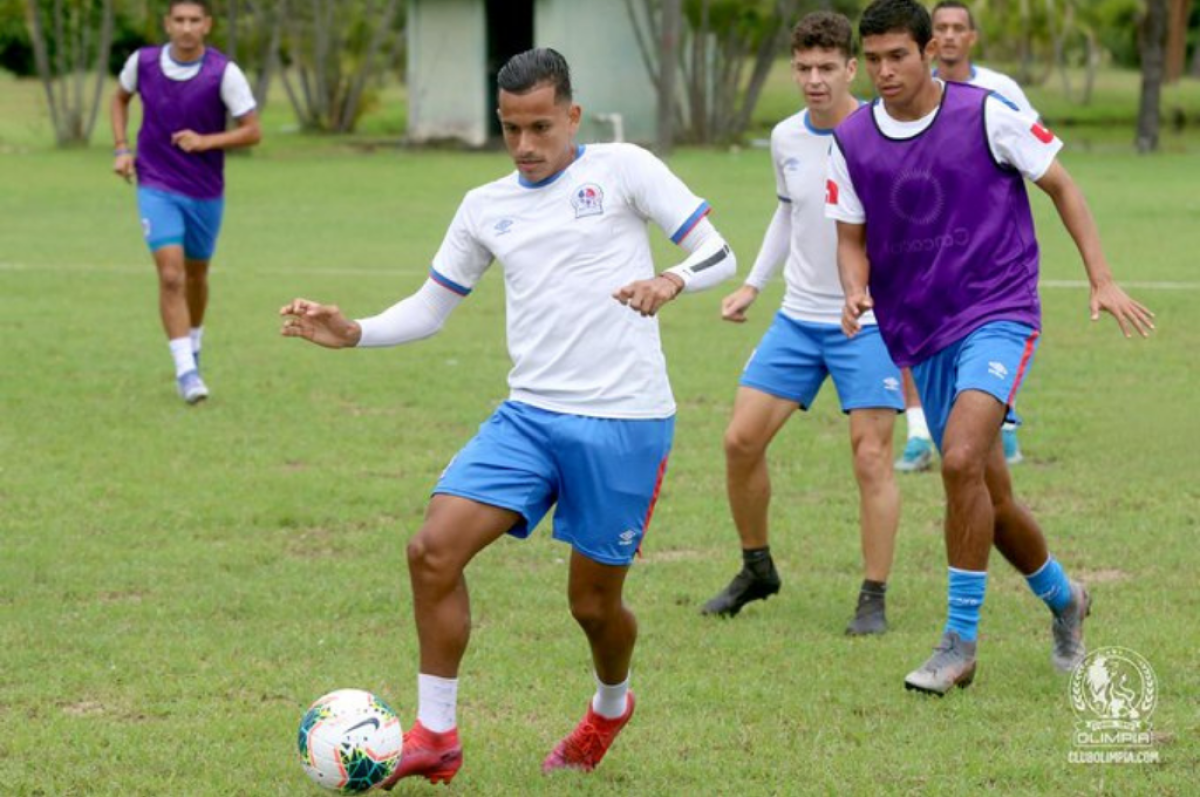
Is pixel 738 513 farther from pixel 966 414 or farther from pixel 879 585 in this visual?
pixel 966 414

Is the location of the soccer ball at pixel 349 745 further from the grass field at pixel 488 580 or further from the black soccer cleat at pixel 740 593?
the black soccer cleat at pixel 740 593

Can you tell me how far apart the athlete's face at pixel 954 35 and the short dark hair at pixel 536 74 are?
15.6 feet

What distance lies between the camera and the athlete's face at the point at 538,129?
566 cm

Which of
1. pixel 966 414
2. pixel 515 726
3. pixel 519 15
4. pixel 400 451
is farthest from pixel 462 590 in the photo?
pixel 519 15

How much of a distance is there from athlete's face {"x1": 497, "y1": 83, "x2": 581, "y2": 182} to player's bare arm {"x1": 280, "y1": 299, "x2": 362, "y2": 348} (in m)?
0.70

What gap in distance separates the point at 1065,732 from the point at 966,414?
108 cm

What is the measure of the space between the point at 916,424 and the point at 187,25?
5.24m

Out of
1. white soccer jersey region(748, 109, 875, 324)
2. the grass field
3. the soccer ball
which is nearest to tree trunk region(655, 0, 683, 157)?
the grass field

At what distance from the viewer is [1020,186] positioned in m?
6.71

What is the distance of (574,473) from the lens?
5.70 m

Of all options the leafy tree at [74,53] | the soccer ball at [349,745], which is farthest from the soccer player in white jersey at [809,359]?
the leafy tree at [74,53]

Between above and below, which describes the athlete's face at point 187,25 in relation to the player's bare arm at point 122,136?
above

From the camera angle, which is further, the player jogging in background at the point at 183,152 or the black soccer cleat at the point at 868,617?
the player jogging in background at the point at 183,152

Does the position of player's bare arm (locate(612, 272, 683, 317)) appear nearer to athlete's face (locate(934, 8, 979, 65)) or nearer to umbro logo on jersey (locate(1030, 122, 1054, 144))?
umbro logo on jersey (locate(1030, 122, 1054, 144))
